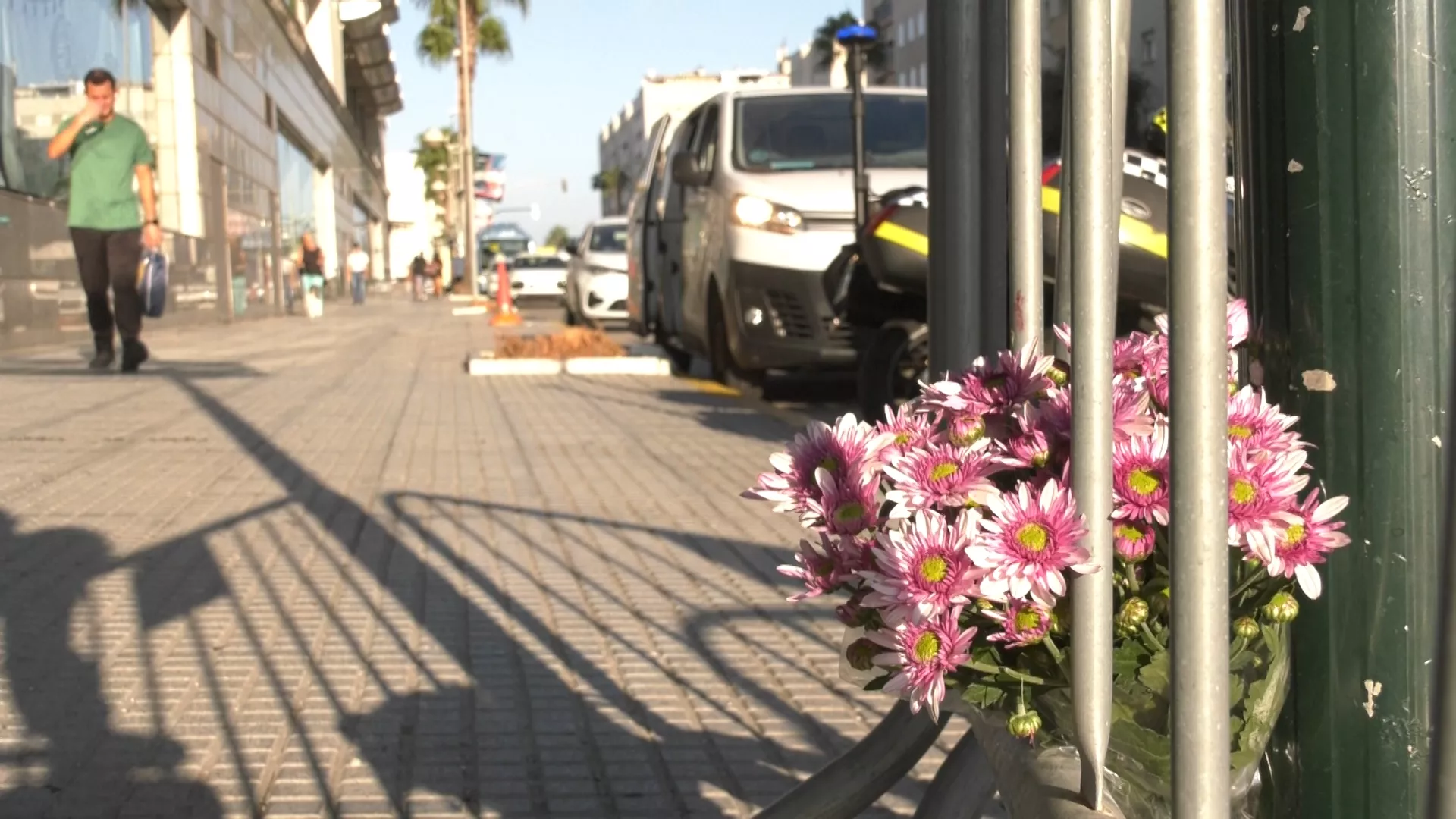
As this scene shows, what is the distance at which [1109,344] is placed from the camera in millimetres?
1635

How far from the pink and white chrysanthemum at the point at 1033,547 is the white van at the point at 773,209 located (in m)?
7.65

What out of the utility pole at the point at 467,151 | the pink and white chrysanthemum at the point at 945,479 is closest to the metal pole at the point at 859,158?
the pink and white chrysanthemum at the point at 945,479

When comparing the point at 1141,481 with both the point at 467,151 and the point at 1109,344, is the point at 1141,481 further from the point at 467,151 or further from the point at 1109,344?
the point at 467,151

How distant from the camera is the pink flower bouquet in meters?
1.68

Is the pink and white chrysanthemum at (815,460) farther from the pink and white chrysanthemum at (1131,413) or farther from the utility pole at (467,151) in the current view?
the utility pole at (467,151)

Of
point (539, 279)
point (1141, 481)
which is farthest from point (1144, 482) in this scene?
point (539, 279)

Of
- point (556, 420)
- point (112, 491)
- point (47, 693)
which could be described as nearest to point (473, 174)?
point (556, 420)

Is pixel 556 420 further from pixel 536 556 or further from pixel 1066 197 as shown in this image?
pixel 1066 197

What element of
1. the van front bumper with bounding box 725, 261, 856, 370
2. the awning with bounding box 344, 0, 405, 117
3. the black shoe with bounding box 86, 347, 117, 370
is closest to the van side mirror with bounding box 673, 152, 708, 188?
the van front bumper with bounding box 725, 261, 856, 370

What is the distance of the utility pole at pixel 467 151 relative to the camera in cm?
4859

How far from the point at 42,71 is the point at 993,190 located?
16.9 metres

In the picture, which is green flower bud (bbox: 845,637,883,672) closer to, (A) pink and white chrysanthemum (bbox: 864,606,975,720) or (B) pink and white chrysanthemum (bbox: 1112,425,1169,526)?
(A) pink and white chrysanthemum (bbox: 864,606,975,720)

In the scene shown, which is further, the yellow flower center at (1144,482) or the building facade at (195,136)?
the building facade at (195,136)

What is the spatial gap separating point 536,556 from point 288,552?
0.81 meters
